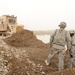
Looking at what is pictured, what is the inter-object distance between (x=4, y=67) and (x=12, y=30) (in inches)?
843

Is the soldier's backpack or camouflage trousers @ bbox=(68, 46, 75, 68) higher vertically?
the soldier's backpack

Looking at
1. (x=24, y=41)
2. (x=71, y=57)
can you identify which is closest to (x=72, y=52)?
(x=71, y=57)

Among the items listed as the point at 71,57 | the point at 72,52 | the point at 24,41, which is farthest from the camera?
the point at 24,41

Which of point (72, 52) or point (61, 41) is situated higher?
point (61, 41)

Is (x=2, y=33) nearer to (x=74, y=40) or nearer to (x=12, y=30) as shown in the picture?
(x=12, y=30)

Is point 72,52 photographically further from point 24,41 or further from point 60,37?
point 24,41

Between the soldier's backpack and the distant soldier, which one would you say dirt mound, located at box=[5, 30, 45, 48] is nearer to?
the distant soldier

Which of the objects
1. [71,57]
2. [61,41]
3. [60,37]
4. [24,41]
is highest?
[60,37]

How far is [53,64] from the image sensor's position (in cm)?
1157

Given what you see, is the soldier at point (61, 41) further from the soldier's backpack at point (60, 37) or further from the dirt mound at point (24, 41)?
the dirt mound at point (24, 41)

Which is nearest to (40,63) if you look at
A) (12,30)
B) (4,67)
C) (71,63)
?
(71,63)

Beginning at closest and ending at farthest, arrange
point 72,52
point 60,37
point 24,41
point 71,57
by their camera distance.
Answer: point 60,37, point 72,52, point 71,57, point 24,41

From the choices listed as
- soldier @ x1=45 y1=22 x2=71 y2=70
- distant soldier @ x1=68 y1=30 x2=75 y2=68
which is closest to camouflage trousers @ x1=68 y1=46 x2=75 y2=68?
distant soldier @ x1=68 y1=30 x2=75 y2=68

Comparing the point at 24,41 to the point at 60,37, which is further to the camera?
the point at 24,41
